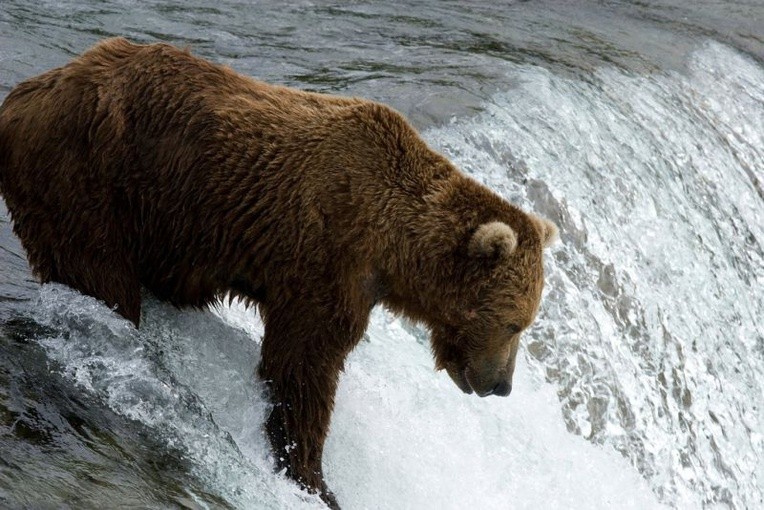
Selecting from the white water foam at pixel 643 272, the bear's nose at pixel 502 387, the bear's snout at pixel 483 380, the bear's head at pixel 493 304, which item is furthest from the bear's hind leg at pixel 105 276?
the white water foam at pixel 643 272

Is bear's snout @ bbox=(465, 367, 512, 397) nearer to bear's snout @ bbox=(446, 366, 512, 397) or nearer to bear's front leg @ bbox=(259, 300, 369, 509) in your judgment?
bear's snout @ bbox=(446, 366, 512, 397)

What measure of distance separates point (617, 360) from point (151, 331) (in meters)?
3.52

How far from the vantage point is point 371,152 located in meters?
5.18

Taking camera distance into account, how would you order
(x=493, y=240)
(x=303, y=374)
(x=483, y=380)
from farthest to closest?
(x=483, y=380) < (x=303, y=374) < (x=493, y=240)

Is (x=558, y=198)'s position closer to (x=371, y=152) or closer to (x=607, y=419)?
(x=607, y=419)

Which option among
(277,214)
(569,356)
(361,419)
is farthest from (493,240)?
(569,356)

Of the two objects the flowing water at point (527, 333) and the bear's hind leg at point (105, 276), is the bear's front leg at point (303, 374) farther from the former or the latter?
the bear's hind leg at point (105, 276)

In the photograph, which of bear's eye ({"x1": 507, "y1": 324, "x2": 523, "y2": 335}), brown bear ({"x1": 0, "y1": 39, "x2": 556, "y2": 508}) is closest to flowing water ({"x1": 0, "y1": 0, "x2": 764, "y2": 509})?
brown bear ({"x1": 0, "y1": 39, "x2": 556, "y2": 508})

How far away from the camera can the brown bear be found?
5.11 metres

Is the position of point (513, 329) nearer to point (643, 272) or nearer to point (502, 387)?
point (502, 387)

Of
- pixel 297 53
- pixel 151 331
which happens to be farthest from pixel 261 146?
pixel 297 53

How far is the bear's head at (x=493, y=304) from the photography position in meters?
5.07

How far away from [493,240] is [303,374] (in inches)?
41.3

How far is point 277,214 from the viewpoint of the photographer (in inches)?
202
